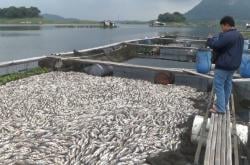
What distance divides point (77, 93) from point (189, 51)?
668 inches

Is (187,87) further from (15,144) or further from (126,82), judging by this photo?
(15,144)

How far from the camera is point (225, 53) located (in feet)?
27.9

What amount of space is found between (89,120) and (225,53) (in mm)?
3872

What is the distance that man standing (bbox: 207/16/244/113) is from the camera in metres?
8.37

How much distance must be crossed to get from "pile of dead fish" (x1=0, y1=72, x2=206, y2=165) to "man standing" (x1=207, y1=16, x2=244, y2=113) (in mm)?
1405

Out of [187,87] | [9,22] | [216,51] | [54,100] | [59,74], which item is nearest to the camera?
[216,51]

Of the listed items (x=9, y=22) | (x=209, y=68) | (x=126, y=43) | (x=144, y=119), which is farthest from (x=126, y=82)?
(x=9, y=22)

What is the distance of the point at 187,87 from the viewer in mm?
14555

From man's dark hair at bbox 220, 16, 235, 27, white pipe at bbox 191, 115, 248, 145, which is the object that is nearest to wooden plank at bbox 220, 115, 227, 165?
white pipe at bbox 191, 115, 248, 145

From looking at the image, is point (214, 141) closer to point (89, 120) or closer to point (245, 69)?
point (89, 120)

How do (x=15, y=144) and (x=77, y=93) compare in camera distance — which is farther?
(x=77, y=93)

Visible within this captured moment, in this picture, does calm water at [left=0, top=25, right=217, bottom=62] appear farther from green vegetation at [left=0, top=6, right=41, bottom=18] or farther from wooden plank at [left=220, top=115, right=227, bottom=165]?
green vegetation at [left=0, top=6, right=41, bottom=18]

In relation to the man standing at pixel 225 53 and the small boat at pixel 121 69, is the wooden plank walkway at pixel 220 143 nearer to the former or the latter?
the man standing at pixel 225 53

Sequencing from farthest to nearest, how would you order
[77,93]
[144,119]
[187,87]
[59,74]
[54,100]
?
[59,74] → [187,87] → [77,93] → [54,100] → [144,119]
